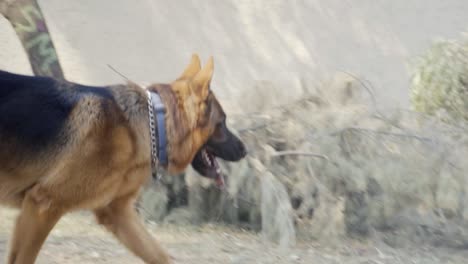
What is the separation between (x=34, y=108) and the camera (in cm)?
509

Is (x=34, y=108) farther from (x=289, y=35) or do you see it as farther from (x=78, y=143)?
(x=289, y=35)

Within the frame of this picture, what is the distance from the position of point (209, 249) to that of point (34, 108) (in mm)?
2241

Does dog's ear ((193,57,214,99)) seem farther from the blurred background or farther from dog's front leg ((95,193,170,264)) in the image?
the blurred background

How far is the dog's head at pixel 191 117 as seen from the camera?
548 centimetres

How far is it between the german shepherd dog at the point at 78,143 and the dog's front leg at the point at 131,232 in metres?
0.02

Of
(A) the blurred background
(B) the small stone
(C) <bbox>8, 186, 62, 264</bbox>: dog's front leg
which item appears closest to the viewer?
(C) <bbox>8, 186, 62, 264</bbox>: dog's front leg

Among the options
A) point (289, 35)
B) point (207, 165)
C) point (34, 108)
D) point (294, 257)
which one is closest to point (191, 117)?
point (207, 165)

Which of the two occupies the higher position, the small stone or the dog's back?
the dog's back

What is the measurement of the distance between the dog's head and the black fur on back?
58 centimetres

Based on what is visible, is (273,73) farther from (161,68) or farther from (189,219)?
(189,219)

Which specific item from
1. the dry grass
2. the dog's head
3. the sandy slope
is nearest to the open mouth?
the dog's head

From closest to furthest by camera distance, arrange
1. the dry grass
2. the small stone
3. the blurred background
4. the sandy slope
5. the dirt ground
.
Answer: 1. the dirt ground
2. the small stone
3. the blurred background
4. the dry grass
5. the sandy slope

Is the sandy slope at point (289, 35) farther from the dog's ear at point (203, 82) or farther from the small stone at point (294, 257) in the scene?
the dog's ear at point (203, 82)

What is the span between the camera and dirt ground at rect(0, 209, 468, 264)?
21.0ft
